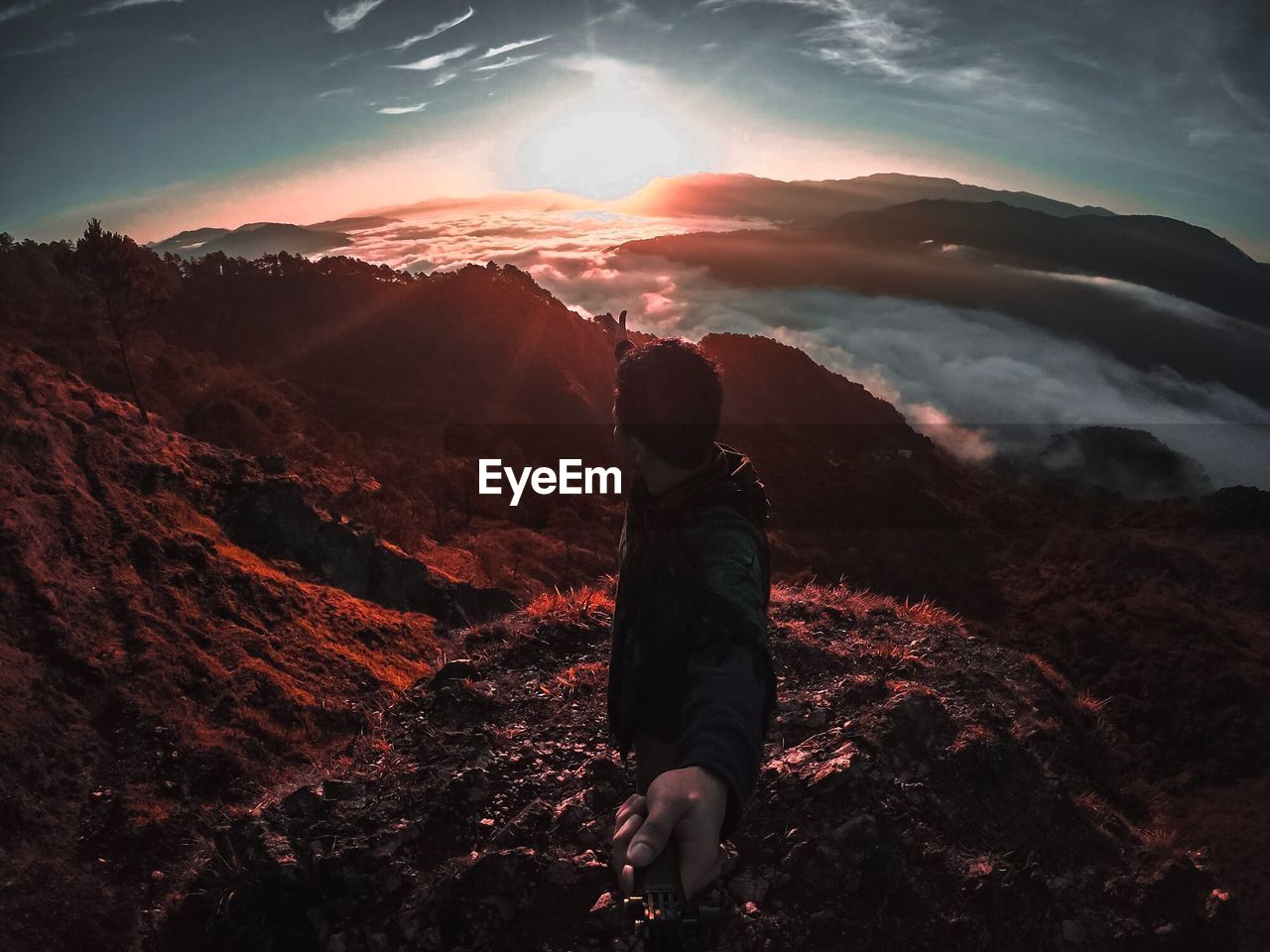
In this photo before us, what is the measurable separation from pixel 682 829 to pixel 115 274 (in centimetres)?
2836

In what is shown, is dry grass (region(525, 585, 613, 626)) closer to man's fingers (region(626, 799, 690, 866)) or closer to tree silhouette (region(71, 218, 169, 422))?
man's fingers (region(626, 799, 690, 866))

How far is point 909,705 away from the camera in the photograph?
6309 mm

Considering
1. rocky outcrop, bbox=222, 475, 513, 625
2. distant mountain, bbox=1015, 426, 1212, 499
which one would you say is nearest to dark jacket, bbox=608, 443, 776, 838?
rocky outcrop, bbox=222, 475, 513, 625

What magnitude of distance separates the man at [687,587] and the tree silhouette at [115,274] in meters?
25.6

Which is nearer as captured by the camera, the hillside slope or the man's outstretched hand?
the man's outstretched hand

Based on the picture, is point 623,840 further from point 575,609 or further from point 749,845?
point 575,609

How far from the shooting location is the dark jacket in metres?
1.43

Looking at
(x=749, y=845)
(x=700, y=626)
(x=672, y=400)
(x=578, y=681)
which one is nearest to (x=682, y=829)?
(x=700, y=626)

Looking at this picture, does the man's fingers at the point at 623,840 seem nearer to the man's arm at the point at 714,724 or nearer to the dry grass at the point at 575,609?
the man's arm at the point at 714,724

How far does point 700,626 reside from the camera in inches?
68.9

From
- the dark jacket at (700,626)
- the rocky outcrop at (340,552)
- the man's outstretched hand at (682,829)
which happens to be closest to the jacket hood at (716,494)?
the dark jacket at (700,626)

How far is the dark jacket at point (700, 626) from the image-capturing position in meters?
1.43

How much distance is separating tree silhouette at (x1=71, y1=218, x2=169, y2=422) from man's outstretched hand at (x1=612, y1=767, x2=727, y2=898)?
26.3 meters

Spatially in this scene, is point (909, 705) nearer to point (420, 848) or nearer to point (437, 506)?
point (420, 848)
